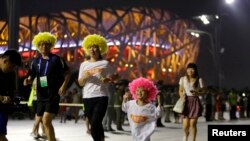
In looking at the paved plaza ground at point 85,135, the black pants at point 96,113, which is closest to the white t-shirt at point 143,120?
the black pants at point 96,113

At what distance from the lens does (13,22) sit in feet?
37.2

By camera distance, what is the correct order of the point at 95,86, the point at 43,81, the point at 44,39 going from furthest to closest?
the point at 44,39
the point at 43,81
the point at 95,86

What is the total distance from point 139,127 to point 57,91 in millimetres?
1434

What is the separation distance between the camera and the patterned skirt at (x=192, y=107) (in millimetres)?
9570

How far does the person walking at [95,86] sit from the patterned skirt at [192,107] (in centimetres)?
240

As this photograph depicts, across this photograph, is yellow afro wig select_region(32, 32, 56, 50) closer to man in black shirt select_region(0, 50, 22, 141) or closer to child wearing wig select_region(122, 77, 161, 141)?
child wearing wig select_region(122, 77, 161, 141)

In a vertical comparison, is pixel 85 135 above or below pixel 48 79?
below

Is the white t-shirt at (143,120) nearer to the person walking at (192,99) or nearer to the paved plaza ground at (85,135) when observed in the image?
the person walking at (192,99)

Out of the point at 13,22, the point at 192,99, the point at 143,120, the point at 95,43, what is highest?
the point at 13,22

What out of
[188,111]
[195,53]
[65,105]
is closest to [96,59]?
[188,111]

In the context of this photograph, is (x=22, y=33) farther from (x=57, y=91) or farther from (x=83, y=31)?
(x=57, y=91)

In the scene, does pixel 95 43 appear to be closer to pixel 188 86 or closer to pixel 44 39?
pixel 44 39

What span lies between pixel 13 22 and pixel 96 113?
4839mm

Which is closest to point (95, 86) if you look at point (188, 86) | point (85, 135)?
point (188, 86)
